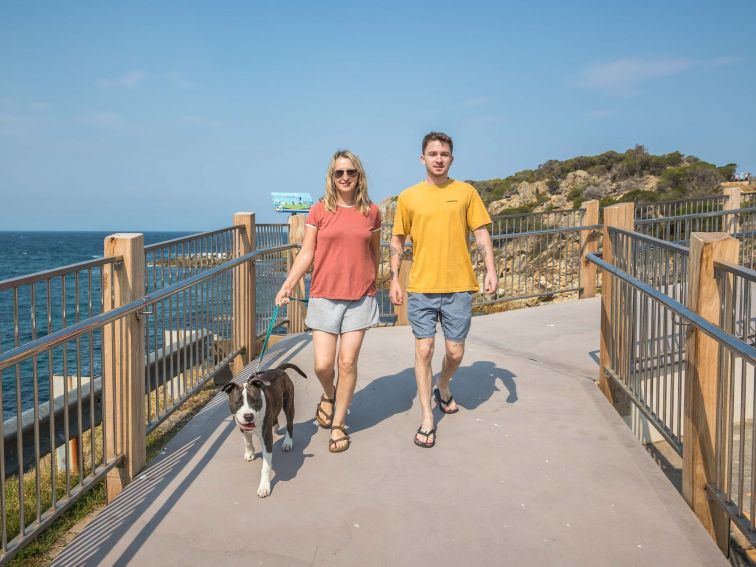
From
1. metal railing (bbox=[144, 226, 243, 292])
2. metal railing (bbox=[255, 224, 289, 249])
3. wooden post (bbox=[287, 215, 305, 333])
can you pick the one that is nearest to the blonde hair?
metal railing (bbox=[144, 226, 243, 292])

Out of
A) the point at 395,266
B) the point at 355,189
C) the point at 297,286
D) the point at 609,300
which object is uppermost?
the point at 355,189

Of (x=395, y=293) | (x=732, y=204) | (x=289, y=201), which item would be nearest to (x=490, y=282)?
(x=395, y=293)

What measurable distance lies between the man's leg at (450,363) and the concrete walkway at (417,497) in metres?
0.16

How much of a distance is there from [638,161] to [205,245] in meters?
42.0

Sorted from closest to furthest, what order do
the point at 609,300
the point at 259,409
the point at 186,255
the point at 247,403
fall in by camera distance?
1. the point at 247,403
2. the point at 259,409
3. the point at 186,255
4. the point at 609,300

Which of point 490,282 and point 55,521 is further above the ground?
point 490,282

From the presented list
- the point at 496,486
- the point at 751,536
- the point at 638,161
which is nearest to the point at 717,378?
the point at 751,536

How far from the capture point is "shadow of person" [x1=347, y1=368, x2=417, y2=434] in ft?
16.3

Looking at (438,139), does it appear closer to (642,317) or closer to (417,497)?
(642,317)

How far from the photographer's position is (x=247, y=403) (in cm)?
355

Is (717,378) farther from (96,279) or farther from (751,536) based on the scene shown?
(96,279)

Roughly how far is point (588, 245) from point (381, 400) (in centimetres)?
692

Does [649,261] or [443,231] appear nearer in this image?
[443,231]

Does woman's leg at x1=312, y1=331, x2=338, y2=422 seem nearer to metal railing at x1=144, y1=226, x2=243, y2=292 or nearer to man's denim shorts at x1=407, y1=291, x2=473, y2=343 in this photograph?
man's denim shorts at x1=407, y1=291, x2=473, y2=343
